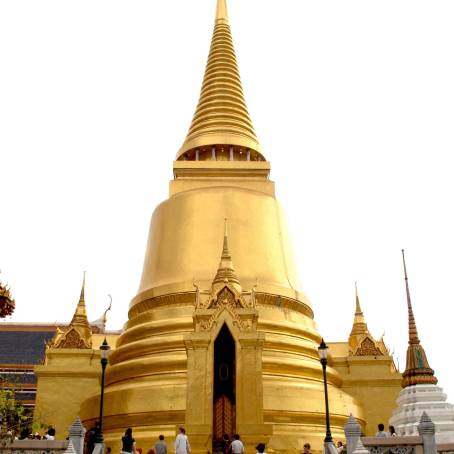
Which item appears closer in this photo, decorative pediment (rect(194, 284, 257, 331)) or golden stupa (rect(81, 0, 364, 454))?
golden stupa (rect(81, 0, 364, 454))

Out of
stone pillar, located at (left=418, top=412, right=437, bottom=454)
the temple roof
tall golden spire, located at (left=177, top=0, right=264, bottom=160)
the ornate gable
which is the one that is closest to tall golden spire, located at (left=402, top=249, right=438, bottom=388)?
the ornate gable

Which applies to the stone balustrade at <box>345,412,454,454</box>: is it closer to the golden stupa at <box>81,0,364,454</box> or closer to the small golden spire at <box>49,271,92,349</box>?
the golden stupa at <box>81,0,364,454</box>

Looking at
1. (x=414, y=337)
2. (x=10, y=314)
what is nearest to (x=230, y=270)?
(x=414, y=337)

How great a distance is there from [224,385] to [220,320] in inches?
56.1

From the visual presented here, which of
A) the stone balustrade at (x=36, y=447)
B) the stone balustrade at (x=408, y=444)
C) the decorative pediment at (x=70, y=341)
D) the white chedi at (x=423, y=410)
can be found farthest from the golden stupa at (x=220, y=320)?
the stone balustrade at (x=36, y=447)

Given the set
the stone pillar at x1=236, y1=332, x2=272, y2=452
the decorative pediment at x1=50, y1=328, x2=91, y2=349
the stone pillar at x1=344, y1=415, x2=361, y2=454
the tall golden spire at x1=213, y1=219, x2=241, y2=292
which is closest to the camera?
the stone pillar at x1=344, y1=415, x2=361, y2=454

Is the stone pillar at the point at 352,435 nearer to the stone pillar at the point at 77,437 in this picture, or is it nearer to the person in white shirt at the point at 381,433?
the person in white shirt at the point at 381,433

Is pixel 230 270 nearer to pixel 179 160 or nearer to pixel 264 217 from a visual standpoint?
pixel 264 217

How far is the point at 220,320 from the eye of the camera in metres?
13.9

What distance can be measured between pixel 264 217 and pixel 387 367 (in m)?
5.81

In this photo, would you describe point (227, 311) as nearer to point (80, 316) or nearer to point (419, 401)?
point (419, 401)

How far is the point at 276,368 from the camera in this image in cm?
1557

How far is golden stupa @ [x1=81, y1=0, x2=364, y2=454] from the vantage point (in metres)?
13.5

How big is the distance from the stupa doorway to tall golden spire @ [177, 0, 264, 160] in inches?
356
